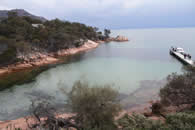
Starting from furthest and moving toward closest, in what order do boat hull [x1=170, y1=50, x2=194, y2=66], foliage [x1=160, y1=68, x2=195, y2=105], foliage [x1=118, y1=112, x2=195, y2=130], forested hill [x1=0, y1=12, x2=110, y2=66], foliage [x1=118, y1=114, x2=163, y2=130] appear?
forested hill [x1=0, y1=12, x2=110, y2=66] → boat hull [x1=170, y1=50, x2=194, y2=66] → foliage [x1=160, y1=68, x2=195, y2=105] → foliage [x1=118, y1=114, x2=163, y2=130] → foliage [x1=118, y1=112, x2=195, y2=130]

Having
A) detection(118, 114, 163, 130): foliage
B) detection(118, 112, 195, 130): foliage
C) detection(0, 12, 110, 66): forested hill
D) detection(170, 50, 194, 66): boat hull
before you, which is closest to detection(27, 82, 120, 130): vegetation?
detection(118, 114, 163, 130): foliage

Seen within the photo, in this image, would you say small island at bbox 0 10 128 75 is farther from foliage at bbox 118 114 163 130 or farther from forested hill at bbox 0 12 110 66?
foliage at bbox 118 114 163 130

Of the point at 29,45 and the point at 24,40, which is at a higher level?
the point at 24,40

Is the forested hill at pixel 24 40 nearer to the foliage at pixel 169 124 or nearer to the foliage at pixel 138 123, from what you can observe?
the foliage at pixel 138 123

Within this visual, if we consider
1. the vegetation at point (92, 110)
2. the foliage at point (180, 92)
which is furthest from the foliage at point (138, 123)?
the foliage at point (180, 92)

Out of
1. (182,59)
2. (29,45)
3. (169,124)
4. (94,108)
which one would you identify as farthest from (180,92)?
(29,45)

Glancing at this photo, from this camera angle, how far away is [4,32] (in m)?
32.6

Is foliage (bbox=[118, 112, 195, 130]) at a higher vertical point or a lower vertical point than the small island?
lower

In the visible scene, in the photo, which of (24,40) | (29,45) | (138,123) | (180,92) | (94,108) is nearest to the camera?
(138,123)

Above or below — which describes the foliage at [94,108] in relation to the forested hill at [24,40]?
below

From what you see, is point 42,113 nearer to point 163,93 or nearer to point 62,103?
point 62,103

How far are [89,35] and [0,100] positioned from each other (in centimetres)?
4760

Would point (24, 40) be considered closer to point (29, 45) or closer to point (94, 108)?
point (29, 45)

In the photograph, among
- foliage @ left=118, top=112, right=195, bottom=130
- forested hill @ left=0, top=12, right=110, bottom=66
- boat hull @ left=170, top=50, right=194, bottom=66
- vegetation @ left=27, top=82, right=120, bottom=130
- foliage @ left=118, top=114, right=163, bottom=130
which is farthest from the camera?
forested hill @ left=0, top=12, right=110, bottom=66
